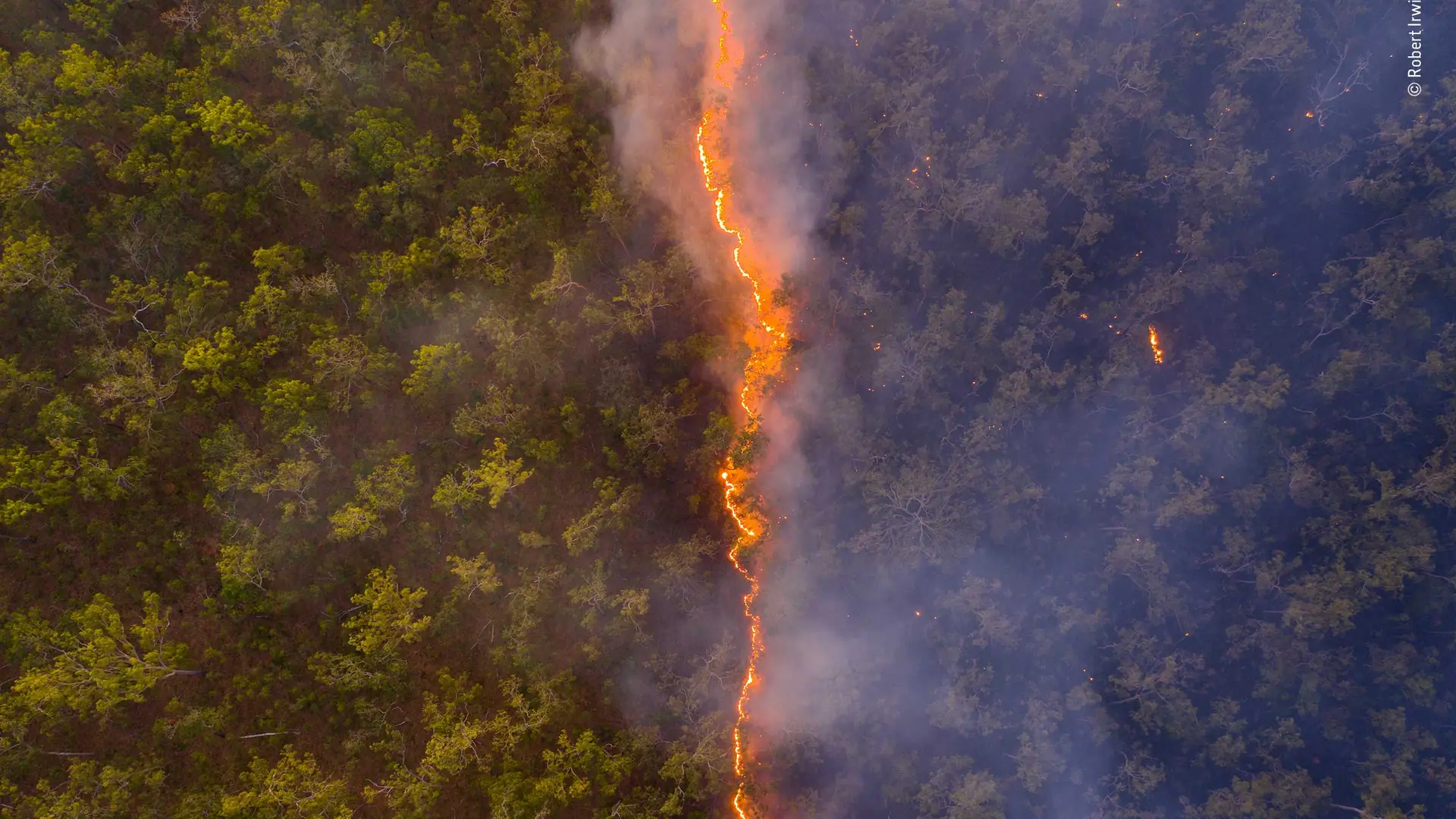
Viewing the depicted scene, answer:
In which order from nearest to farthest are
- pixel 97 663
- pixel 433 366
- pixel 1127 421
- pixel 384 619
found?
pixel 97 663
pixel 384 619
pixel 433 366
pixel 1127 421

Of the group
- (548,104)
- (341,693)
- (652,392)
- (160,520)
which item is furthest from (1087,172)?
(160,520)

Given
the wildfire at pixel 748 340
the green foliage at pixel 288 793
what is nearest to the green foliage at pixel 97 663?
the green foliage at pixel 288 793

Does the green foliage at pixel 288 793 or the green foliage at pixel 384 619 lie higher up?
the green foliage at pixel 384 619

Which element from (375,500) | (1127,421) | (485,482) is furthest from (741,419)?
(1127,421)

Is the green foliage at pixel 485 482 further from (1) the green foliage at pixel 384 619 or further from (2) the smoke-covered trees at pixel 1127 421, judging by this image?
(2) the smoke-covered trees at pixel 1127 421

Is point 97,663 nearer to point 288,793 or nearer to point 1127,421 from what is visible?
point 288,793

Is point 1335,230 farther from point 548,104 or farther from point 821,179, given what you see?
point 548,104
